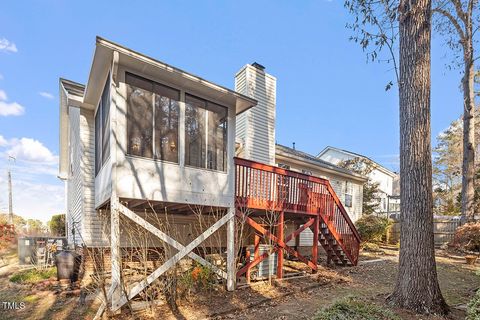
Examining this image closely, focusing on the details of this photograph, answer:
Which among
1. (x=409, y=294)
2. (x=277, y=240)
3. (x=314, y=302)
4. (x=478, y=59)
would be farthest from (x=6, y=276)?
(x=478, y=59)

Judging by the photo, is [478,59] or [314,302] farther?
[478,59]

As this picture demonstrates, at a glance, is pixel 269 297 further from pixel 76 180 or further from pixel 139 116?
pixel 76 180

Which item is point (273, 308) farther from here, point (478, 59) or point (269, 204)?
point (478, 59)

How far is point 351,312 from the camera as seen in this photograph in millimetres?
4285

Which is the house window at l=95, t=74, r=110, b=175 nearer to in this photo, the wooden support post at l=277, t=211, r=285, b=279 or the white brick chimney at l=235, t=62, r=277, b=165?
the wooden support post at l=277, t=211, r=285, b=279

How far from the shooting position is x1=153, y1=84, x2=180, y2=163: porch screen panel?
6.22 m

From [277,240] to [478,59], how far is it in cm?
1347

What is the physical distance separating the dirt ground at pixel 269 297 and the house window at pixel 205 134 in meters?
3.09

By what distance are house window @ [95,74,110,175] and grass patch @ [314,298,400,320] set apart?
5176mm

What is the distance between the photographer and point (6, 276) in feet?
30.1

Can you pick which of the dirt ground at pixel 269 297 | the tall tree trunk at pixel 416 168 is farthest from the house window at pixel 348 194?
the tall tree trunk at pixel 416 168

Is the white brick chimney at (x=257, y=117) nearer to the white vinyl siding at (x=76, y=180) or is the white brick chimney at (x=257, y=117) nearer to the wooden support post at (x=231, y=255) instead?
the wooden support post at (x=231, y=255)

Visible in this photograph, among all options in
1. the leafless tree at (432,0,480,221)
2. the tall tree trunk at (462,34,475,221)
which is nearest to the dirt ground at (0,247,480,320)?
the tall tree trunk at (462,34,475,221)

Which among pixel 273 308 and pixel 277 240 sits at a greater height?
pixel 277 240
